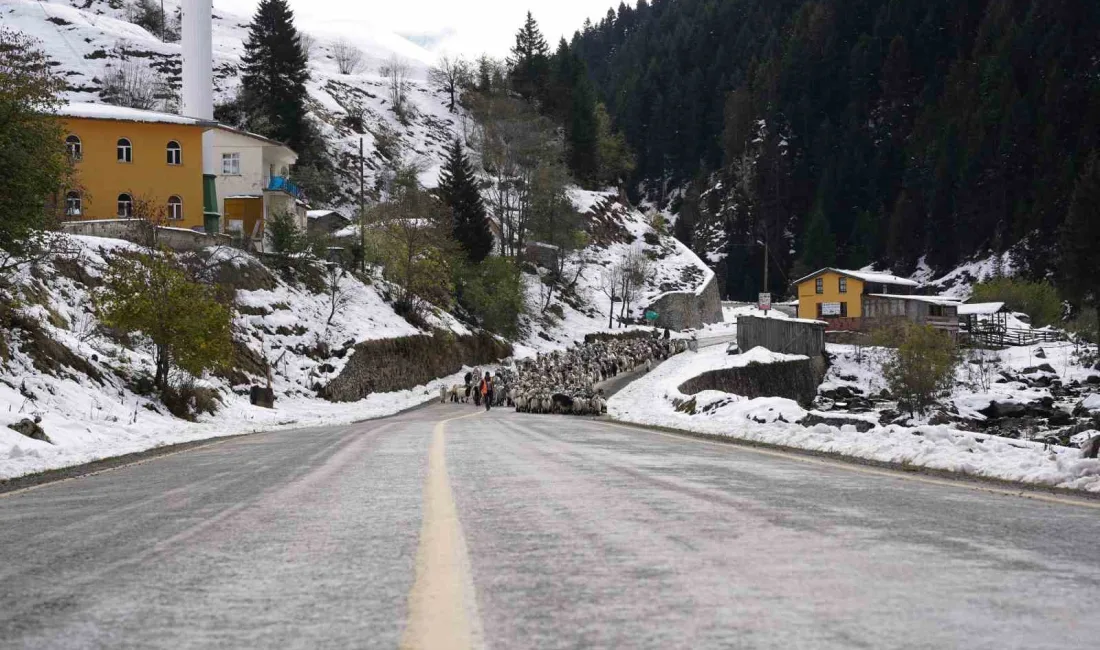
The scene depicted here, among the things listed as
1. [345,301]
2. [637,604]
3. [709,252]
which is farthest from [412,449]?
[709,252]

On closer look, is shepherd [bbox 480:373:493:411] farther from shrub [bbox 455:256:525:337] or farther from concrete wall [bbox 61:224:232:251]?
shrub [bbox 455:256:525:337]

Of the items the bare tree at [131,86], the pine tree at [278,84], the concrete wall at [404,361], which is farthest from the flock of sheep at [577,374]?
the bare tree at [131,86]

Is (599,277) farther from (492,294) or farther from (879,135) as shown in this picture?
(879,135)

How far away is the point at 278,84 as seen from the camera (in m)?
89.7

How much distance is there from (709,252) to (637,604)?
164 meters

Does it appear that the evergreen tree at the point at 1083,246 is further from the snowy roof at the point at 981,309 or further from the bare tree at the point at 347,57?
the bare tree at the point at 347,57

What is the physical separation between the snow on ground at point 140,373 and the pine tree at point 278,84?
38.4 m

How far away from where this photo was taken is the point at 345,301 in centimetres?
5266

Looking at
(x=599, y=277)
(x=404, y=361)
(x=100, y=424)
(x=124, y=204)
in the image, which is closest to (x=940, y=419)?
(x=404, y=361)

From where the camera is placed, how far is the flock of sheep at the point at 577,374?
1367 inches

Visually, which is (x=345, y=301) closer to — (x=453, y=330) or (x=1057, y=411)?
(x=453, y=330)

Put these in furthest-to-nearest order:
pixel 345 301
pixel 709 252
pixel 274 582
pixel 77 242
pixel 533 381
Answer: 1. pixel 709 252
2. pixel 345 301
3. pixel 533 381
4. pixel 77 242
5. pixel 274 582

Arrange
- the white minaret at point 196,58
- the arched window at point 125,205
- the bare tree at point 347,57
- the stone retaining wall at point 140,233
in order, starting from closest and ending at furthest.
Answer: the stone retaining wall at point 140,233 → the arched window at point 125,205 → the white minaret at point 196,58 → the bare tree at point 347,57

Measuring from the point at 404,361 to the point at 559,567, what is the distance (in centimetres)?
4834
